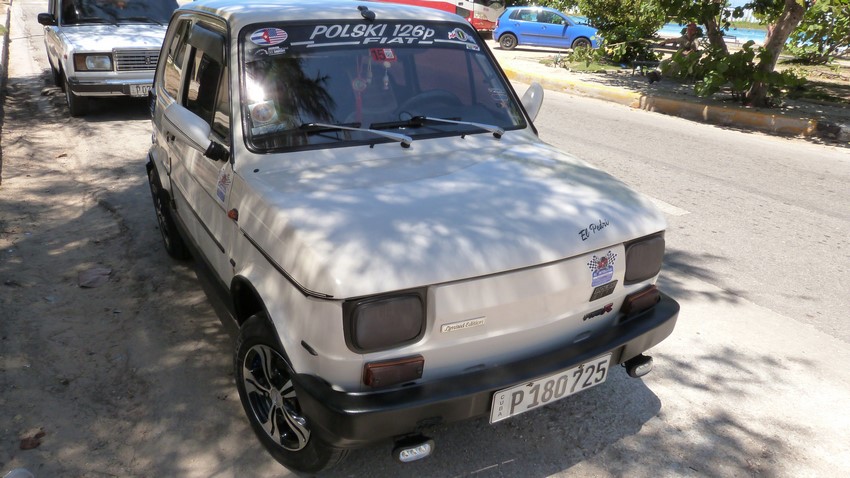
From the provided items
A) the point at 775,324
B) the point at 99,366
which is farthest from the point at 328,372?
the point at 775,324

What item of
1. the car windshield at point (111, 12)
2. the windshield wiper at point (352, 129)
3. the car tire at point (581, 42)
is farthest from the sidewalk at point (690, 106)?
the windshield wiper at point (352, 129)

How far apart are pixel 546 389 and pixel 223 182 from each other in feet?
5.78

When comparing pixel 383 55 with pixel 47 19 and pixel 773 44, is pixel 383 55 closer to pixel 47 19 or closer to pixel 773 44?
pixel 47 19

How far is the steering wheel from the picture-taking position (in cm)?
349

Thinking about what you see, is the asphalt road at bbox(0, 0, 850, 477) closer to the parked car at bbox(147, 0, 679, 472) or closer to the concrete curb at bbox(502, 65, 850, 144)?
the parked car at bbox(147, 0, 679, 472)

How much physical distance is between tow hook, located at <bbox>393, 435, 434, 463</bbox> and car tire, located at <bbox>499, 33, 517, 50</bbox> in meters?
21.2

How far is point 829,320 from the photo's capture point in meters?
4.33

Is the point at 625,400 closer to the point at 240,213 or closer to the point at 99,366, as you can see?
the point at 240,213

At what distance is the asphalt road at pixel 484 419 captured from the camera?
3.00 m

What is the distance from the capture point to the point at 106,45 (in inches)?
355

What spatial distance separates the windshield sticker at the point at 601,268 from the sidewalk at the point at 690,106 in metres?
9.08

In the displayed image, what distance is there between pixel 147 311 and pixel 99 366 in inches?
25.1

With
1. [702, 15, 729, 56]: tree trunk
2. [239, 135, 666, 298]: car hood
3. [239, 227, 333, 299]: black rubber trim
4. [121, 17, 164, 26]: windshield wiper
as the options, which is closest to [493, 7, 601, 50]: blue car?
[702, 15, 729, 56]: tree trunk

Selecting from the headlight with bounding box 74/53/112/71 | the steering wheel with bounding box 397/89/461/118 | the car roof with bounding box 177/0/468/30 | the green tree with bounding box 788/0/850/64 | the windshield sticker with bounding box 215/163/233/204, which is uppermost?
the green tree with bounding box 788/0/850/64
